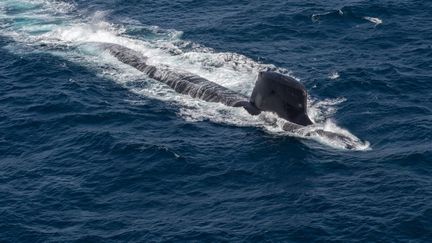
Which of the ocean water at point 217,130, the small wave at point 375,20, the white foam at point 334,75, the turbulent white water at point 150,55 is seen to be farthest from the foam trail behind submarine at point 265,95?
the small wave at point 375,20

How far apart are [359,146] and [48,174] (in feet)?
108

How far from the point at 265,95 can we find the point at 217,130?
23.2 feet

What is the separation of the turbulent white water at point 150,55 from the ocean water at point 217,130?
0.32 meters

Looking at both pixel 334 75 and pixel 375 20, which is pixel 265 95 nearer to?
pixel 334 75

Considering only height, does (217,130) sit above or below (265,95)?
below

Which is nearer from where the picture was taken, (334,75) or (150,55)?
(334,75)

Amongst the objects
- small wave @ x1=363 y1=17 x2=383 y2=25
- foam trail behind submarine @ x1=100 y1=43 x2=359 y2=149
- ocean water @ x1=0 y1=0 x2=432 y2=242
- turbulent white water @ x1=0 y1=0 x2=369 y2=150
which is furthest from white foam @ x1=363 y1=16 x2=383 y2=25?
foam trail behind submarine @ x1=100 y1=43 x2=359 y2=149

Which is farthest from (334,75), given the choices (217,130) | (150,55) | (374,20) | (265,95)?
(150,55)

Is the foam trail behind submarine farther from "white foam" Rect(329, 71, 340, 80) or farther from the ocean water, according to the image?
"white foam" Rect(329, 71, 340, 80)

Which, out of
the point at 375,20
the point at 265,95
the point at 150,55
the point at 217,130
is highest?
the point at 375,20

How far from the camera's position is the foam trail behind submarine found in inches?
3031

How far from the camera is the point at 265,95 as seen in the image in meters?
80.1

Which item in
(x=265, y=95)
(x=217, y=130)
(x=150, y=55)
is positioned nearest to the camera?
(x=217, y=130)

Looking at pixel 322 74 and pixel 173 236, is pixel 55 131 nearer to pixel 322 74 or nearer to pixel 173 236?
pixel 173 236
